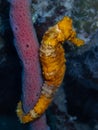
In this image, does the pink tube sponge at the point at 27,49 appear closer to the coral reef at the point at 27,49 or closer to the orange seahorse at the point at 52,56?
the coral reef at the point at 27,49

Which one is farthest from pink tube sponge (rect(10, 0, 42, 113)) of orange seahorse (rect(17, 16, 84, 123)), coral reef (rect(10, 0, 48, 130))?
orange seahorse (rect(17, 16, 84, 123))

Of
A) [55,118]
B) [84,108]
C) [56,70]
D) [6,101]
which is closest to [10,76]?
[6,101]

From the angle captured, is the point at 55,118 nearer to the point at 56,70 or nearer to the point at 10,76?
the point at 10,76

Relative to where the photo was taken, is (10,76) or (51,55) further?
(10,76)

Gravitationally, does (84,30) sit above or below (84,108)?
above

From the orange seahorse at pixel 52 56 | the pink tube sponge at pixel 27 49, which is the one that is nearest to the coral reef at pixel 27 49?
the pink tube sponge at pixel 27 49

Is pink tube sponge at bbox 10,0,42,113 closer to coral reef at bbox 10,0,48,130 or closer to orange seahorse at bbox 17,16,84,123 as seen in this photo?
coral reef at bbox 10,0,48,130

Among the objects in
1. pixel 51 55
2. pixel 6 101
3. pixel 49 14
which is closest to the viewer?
pixel 51 55
